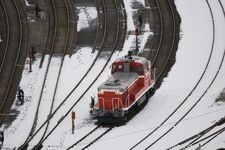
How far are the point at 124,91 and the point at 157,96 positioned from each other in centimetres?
377

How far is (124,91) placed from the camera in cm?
3123

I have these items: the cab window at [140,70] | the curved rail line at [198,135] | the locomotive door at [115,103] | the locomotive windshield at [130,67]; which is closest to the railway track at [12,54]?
the locomotive door at [115,103]

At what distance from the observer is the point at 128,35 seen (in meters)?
42.2

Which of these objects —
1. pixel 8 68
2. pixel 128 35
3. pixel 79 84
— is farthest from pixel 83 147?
pixel 128 35

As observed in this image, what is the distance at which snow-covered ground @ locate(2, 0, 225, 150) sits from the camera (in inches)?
1169

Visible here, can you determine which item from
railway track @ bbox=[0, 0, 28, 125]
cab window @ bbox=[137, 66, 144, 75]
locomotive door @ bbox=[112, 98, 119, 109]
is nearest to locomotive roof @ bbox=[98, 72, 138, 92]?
cab window @ bbox=[137, 66, 144, 75]

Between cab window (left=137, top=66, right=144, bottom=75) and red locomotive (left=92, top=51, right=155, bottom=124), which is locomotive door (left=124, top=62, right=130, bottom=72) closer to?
red locomotive (left=92, top=51, right=155, bottom=124)

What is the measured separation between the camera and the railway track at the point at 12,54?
1367 inches

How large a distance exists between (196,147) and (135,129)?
4.00 m

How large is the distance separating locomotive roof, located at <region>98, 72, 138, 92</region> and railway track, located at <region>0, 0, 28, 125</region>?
514cm

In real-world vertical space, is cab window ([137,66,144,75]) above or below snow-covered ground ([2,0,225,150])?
above

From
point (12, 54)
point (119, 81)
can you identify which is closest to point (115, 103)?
point (119, 81)

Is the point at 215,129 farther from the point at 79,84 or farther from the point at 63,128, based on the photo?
the point at 79,84

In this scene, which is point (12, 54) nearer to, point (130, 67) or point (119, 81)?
point (130, 67)
